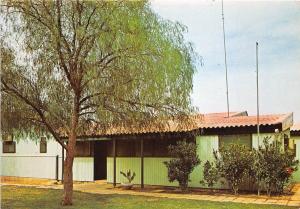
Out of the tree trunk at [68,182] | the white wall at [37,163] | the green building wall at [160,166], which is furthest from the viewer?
the white wall at [37,163]

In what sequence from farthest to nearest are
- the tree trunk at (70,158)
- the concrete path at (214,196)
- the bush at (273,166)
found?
1. the bush at (273,166)
2. the concrete path at (214,196)
3. the tree trunk at (70,158)

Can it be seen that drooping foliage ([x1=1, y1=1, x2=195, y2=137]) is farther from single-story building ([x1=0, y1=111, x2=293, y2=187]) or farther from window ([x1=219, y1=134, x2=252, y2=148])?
window ([x1=219, y1=134, x2=252, y2=148])

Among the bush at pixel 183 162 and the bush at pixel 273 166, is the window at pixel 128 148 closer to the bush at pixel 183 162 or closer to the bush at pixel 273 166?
the bush at pixel 183 162

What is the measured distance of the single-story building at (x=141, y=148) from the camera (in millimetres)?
14164

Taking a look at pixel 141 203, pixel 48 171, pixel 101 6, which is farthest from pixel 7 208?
pixel 48 171

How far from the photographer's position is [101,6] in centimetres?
1003

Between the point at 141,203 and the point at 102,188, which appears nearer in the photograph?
the point at 141,203

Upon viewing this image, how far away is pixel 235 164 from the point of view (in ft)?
43.8

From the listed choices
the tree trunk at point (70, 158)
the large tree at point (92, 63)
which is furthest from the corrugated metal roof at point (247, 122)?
the tree trunk at point (70, 158)

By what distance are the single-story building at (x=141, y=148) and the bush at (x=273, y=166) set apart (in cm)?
69

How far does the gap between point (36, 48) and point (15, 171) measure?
42.3 ft

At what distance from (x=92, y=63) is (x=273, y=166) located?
6.48 m

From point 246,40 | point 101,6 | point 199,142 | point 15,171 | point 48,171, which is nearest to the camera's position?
point 101,6

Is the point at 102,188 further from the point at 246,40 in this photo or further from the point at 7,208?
the point at 246,40
